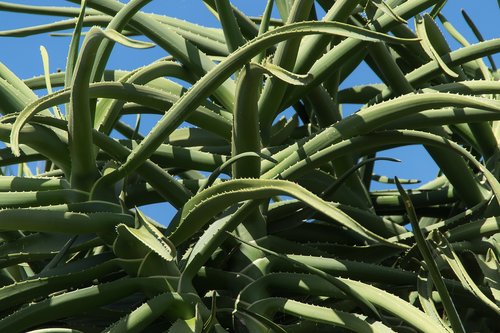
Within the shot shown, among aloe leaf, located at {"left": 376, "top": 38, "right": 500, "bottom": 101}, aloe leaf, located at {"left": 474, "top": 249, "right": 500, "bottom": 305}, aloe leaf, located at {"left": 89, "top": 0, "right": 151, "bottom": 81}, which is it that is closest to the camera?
aloe leaf, located at {"left": 474, "top": 249, "right": 500, "bottom": 305}

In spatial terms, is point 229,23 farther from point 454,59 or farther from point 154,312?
point 154,312

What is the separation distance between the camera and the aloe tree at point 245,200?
2.71ft

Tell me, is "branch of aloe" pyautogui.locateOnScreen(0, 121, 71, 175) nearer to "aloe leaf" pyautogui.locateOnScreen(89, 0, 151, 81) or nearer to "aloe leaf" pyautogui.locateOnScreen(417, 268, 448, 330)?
"aloe leaf" pyautogui.locateOnScreen(89, 0, 151, 81)

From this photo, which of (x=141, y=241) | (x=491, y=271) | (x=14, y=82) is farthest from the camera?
(x=14, y=82)

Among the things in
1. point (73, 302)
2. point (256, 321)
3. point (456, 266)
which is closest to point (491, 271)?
point (456, 266)

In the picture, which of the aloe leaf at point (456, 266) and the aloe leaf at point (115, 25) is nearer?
the aloe leaf at point (456, 266)

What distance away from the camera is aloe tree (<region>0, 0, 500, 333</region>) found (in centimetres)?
83

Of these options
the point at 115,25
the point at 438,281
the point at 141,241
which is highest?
the point at 115,25

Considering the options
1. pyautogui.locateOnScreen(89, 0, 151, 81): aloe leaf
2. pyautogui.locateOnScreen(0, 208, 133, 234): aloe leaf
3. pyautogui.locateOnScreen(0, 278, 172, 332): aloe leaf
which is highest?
pyautogui.locateOnScreen(89, 0, 151, 81): aloe leaf

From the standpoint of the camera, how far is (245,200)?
0.83m

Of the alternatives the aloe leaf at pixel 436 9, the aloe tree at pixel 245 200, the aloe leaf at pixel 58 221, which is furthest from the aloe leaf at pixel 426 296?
the aloe leaf at pixel 436 9

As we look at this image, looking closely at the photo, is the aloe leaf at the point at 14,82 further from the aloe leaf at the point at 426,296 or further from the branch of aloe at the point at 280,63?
the aloe leaf at the point at 426,296

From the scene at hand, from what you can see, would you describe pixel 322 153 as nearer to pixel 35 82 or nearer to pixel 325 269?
pixel 325 269

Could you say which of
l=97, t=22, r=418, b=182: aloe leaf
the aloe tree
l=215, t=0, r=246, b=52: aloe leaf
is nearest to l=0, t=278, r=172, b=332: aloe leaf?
the aloe tree
